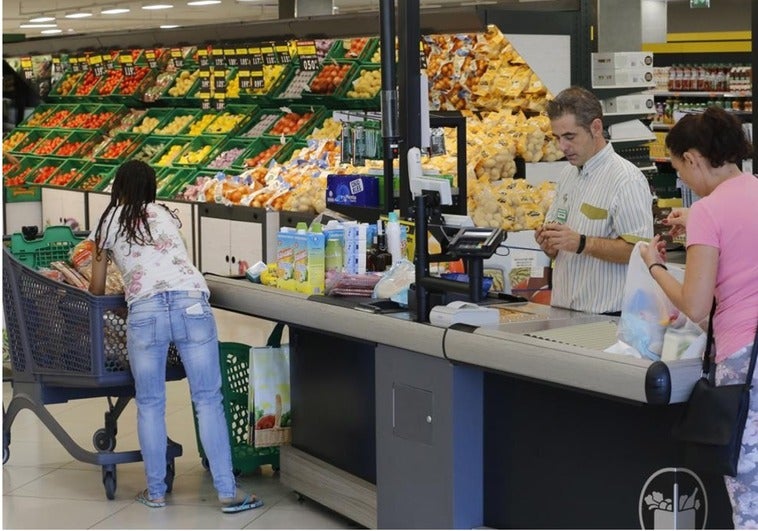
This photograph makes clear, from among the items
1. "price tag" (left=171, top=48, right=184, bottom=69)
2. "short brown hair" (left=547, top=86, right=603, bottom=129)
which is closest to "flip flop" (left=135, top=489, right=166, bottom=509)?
"short brown hair" (left=547, top=86, right=603, bottom=129)

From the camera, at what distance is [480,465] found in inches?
163

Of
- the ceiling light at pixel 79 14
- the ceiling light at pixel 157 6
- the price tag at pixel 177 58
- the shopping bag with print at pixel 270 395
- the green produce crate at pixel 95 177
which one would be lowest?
the shopping bag with print at pixel 270 395

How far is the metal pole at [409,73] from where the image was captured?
4.80 meters

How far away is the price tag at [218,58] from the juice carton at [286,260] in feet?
24.4

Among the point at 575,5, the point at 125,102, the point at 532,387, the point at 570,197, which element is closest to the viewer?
the point at 532,387

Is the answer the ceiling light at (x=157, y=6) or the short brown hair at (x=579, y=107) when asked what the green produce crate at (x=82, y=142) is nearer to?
the ceiling light at (x=157, y=6)

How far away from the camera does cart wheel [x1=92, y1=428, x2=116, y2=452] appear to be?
217 inches

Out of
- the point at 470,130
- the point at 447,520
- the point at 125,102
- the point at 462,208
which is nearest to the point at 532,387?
the point at 447,520

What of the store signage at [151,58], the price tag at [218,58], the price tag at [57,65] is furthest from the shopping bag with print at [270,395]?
the price tag at [57,65]

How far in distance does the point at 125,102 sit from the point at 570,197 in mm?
9983

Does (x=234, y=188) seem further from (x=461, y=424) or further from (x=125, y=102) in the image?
(x=461, y=424)

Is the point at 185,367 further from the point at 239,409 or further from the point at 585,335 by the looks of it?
the point at 585,335

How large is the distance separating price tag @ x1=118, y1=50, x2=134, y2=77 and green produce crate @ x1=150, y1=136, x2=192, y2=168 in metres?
1.78

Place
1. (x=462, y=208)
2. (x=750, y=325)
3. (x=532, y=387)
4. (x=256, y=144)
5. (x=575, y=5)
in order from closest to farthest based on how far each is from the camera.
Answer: (x=750, y=325), (x=532, y=387), (x=462, y=208), (x=575, y=5), (x=256, y=144)
